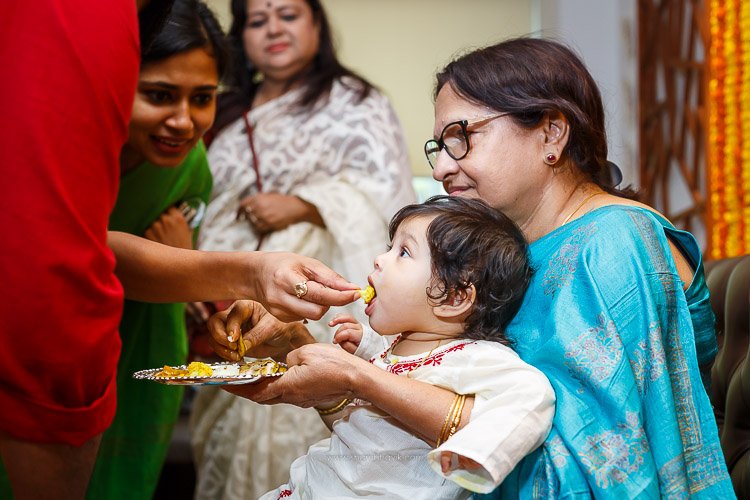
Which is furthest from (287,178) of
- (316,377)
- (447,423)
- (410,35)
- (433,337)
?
(410,35)

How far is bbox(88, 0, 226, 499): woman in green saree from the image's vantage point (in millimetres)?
2791

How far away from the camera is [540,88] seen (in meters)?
1.94

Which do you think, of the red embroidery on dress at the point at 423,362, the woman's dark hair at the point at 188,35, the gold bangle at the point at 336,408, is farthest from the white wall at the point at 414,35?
the red embroidery on dress at the point at 423,362

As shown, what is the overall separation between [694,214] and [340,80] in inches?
70.3

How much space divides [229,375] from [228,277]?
46cm

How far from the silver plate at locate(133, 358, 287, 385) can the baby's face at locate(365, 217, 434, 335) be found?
0.70ft

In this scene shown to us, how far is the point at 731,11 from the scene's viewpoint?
3.69m

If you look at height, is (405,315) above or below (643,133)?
above

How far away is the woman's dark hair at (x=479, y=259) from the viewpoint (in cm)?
175

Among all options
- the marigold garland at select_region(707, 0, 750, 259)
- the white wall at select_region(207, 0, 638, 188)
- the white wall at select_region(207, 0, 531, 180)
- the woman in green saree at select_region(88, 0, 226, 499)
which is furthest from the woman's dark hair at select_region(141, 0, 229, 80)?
the white wall at select_region(207, 0, 531, 180)

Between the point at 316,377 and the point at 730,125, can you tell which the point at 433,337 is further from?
the point at 730,125

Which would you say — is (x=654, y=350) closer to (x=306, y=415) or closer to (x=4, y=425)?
(x=4, y=425)

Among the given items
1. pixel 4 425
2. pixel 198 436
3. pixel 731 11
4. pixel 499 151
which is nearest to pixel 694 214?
pixel 731 11

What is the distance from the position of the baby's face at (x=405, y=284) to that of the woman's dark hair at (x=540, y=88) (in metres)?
0.33
